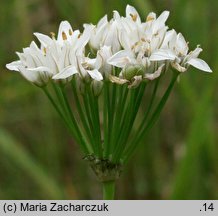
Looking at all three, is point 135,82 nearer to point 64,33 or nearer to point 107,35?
point 107,35

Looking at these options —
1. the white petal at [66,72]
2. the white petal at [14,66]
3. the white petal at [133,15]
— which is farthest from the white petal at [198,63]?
the white petal at [14,66]

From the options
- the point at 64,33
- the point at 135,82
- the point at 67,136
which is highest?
the point at 67,136

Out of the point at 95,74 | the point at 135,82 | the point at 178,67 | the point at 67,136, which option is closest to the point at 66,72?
the point at 95,74

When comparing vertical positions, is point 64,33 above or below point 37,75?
above

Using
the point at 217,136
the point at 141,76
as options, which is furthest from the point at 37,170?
the point at 141,76

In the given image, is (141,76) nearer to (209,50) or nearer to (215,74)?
(215,74)

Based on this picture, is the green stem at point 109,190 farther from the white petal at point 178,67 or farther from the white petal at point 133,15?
the white petal at point 133,15
